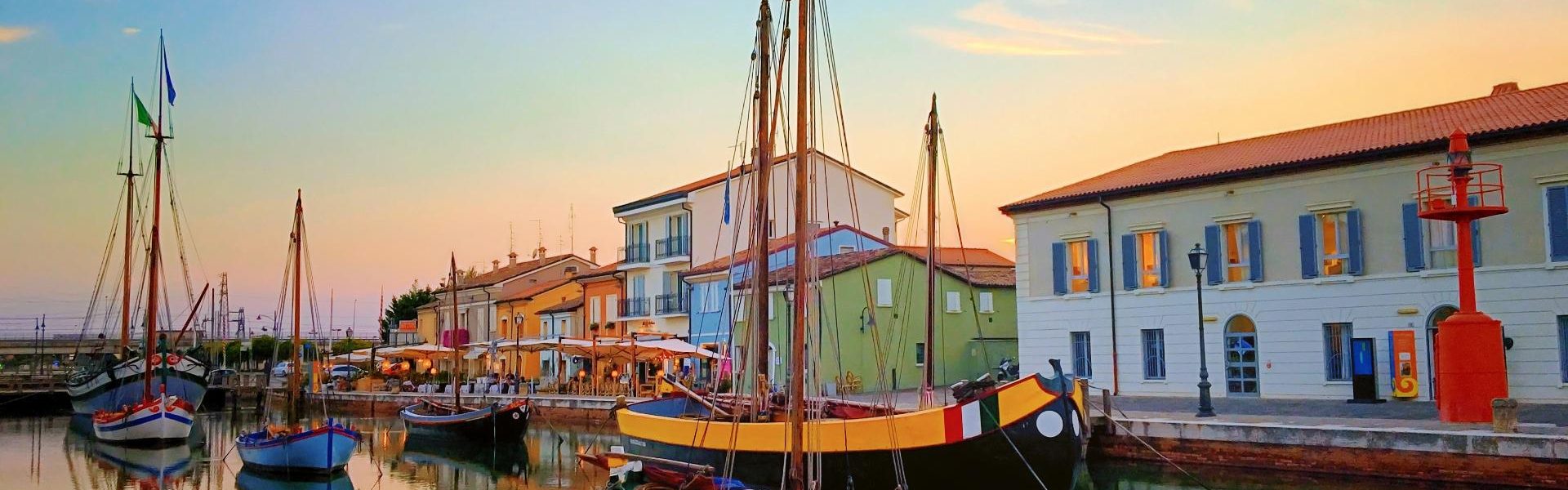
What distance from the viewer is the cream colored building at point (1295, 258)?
26.4 metres

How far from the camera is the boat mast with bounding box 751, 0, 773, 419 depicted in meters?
19.3

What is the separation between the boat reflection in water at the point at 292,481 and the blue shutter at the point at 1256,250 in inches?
859

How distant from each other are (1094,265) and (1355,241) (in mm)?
7320

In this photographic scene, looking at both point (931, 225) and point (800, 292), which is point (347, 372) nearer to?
point (931, 225)

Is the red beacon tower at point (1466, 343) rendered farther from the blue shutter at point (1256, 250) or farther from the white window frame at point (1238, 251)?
the white window frame at point (1238, 251)

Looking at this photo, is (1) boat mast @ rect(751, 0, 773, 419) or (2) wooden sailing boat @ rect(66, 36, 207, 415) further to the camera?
(2) wooden sailing boat @ rect(66, 36, 207, 415)

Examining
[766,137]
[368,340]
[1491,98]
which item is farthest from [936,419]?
[368,340]

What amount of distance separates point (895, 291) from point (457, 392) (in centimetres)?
1555

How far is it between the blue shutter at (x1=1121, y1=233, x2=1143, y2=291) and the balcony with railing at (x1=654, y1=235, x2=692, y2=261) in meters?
23.2

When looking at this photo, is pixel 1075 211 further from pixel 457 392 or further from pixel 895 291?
pixel 457 392

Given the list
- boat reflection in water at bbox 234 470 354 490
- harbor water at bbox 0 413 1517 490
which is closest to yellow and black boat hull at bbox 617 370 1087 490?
harbor water at bbox 0 413 1517 490

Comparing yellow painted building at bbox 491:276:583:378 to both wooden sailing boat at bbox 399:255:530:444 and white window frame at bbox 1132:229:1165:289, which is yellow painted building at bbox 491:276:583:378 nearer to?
wooden sailing boat at bbox 399:255:530:444

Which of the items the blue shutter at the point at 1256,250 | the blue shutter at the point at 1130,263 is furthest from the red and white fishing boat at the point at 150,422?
the blue shutter at the point at 1256,250

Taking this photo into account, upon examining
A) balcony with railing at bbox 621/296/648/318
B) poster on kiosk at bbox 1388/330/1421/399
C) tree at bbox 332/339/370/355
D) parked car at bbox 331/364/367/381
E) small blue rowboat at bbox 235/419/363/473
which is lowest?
small blue rowboat at bbox 235/419/363/473
